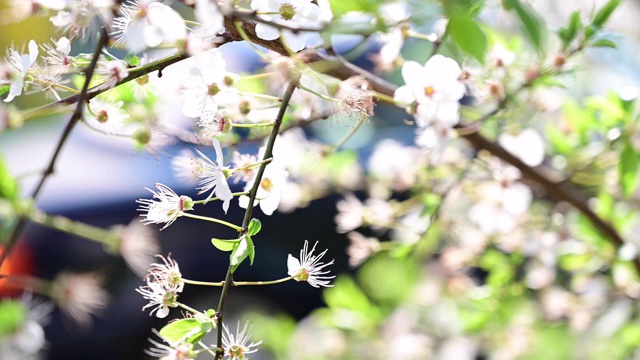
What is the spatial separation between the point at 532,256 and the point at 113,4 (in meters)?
0.95

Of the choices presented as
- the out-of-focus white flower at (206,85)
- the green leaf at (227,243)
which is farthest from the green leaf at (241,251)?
the out-of-focus white flower at (206,85)

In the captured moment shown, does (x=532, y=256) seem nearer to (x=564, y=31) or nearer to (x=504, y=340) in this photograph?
(x=504, y=340)

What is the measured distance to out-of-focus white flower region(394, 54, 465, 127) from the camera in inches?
28.0

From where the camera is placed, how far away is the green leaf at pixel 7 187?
89 centimetres

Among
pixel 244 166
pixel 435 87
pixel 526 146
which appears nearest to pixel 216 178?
pixel 244 166

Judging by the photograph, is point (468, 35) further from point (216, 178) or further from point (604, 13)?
point (604, 13)

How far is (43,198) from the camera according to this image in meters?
2.55

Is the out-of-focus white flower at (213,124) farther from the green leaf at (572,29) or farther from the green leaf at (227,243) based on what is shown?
the green leaf at (572,29)

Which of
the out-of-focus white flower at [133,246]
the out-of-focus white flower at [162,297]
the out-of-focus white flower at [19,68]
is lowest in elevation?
the out-of-focus white flower at [133,246]

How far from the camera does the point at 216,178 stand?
59 cm

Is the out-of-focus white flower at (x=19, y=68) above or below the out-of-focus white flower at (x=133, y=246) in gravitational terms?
above

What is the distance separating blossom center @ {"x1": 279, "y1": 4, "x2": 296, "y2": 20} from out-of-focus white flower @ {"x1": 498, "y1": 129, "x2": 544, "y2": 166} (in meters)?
0.48

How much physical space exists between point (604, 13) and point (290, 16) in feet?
1.33

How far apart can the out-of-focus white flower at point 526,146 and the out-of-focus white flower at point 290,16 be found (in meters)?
0.46
